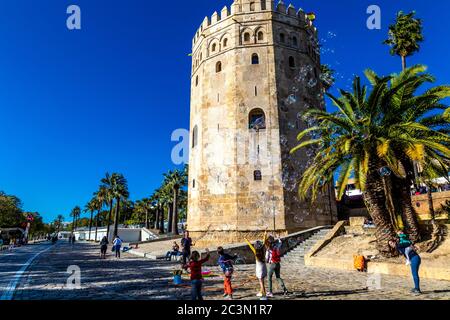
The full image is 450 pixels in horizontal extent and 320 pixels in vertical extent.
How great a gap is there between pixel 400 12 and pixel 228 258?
28.4m

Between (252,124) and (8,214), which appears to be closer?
(252,124)

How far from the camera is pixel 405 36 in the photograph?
86.3 ft

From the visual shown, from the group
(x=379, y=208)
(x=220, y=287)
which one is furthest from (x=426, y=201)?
(x=220, y=287)

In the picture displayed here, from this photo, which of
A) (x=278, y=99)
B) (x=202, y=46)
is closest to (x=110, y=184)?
(x=202, y=46)

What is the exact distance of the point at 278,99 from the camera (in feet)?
77.5

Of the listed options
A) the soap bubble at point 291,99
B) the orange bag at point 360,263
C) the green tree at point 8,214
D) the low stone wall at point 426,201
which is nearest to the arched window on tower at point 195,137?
the soap bubble at point 291,99

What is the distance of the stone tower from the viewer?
73.1ft

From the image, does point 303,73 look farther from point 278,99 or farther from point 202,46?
point 202,46

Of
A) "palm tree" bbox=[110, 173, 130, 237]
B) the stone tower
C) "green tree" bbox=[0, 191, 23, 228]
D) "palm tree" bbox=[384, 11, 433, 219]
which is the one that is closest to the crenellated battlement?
the stone tower

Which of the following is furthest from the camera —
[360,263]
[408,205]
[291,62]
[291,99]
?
[291,62]

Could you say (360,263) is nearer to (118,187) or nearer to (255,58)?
(255,58)

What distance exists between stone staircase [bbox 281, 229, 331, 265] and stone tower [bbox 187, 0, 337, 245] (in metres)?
2.10

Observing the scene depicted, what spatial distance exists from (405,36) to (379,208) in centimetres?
1956

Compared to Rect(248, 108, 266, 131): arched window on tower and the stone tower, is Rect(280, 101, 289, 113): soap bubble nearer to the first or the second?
the stone tower
